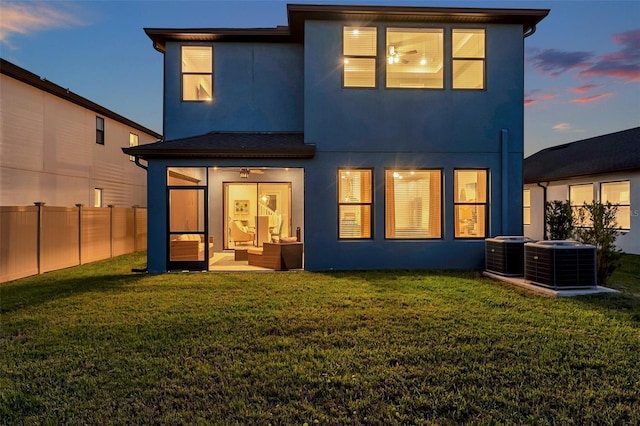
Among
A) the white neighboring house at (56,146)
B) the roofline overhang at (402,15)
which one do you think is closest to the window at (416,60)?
the roofline overhang at (402,15)

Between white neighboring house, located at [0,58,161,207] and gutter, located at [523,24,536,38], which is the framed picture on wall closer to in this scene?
white neighboring house, located at [0,58,161,207]

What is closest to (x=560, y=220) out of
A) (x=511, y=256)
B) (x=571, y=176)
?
(x=511, y=256)

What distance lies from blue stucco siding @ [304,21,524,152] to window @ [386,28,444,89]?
0.70 feet

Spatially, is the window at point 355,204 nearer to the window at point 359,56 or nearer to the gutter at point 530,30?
the window at point 359,56

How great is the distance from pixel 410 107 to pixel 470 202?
2.90 m

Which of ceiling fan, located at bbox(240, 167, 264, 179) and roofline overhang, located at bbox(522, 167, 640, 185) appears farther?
roofline overhang, located at bbox(522, 167, 640, 185)

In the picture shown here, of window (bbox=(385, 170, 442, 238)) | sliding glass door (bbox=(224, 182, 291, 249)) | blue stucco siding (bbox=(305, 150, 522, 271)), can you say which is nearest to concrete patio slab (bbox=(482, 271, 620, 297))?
blue stucco siding (bbox=(305, 150, 522, 271))

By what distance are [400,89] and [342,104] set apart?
1527 millimetres

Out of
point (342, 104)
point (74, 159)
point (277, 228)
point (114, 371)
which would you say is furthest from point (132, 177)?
point (114, 371)

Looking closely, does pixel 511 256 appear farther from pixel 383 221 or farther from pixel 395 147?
pixel 395 147

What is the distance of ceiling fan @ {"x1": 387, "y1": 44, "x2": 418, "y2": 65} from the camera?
8.95 meters

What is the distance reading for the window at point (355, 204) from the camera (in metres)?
8.93

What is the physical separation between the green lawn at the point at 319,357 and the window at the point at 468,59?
5.43 meters

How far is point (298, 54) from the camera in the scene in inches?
399
